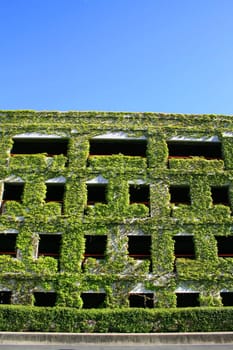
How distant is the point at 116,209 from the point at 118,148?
207 inches

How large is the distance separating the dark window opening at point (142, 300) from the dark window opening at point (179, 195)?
6.78m

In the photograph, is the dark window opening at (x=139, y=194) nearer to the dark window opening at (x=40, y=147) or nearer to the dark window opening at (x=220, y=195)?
the dark window opening at (x=220, y=195)

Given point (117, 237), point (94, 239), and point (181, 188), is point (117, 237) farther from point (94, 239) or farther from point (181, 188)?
point (181, 188)

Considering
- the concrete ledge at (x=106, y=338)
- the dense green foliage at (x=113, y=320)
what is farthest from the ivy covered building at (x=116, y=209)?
the concrete ledge at (x=106, y=338)

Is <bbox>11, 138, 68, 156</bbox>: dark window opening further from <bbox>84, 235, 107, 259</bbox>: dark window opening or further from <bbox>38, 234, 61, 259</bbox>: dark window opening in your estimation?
<bbox>84, 235, 107, 259</bbox>: dark window opening

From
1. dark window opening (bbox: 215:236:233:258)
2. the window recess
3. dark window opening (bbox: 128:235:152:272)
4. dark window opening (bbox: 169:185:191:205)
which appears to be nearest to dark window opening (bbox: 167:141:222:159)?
dark window opening (bbox: 169:185:191:205)

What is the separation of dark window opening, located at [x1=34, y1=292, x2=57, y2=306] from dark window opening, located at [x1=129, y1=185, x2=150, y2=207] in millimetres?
8049

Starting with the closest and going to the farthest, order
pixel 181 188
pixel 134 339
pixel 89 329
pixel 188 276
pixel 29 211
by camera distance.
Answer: pixel 134 339 → pixel 89 329 → pixel 188 276 → pixel 29 211 → pixel 181 188

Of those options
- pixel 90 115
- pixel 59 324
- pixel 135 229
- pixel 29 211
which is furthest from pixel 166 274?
Result: pixel 90 115

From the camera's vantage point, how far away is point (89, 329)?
19.2 m

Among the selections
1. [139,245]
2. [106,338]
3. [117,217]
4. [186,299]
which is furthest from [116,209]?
[106,338]

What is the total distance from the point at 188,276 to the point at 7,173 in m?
13.0

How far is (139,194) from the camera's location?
25.2 meters

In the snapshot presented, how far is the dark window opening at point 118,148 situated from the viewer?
25.9 m
